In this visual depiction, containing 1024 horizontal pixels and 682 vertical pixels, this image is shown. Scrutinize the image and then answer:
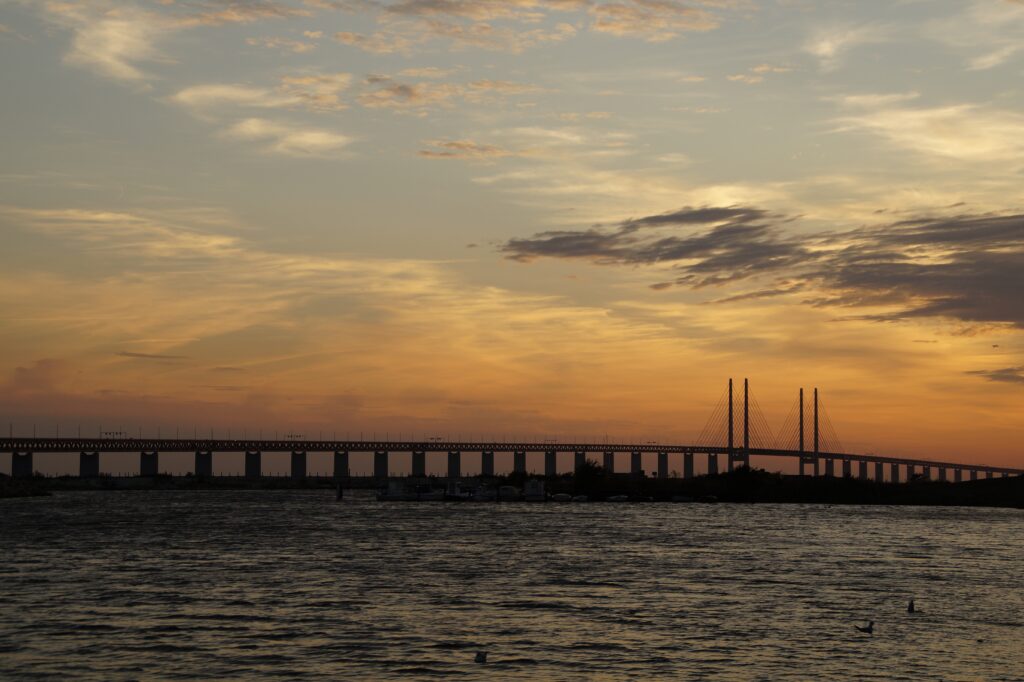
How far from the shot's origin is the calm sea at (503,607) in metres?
35.3

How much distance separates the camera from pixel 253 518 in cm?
12875

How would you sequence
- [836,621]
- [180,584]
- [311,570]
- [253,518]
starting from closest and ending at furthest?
[836,621] → [180,584] → [311,570] → [253,518]

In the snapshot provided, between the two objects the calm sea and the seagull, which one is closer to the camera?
the calm sea

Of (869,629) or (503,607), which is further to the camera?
(503,607)

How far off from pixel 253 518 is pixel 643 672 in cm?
10011

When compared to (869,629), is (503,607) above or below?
below

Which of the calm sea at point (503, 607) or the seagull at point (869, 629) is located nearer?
the calm sea at point (503, 607)

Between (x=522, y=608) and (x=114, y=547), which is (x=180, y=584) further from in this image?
(x=114, y=547)

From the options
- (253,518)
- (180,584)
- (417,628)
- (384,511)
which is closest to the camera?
(417,628)

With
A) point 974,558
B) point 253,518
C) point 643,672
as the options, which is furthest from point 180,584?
point 253,518

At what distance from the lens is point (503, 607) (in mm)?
47531

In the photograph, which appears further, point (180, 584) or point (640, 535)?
point (640, 535)

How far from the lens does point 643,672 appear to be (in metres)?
34.1

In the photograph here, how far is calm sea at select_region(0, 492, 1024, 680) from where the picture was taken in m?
35.3
